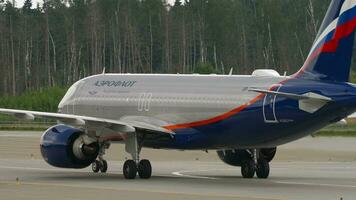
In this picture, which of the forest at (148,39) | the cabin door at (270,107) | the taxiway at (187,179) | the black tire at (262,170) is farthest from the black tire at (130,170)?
the forest at (148,39)

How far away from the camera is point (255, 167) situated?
1366 inches

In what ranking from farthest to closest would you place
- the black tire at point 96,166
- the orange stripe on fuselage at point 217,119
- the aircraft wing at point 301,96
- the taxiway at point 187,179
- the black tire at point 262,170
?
the black tire at point 96,166 < the black tire at point 262,170 < the orange stripe on fuselage at point 217,119 < the aircraft wing at point 301,96 < the taxiway at point 187,179

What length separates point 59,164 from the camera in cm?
3478

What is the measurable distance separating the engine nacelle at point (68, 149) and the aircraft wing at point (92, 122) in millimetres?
703

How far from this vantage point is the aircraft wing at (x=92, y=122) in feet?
109

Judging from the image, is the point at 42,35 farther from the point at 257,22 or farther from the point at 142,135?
the point at 142,135

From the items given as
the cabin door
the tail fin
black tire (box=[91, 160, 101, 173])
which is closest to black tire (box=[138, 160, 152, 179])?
black tire (box=[91, 160, 101, 173])

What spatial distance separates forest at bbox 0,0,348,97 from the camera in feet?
395

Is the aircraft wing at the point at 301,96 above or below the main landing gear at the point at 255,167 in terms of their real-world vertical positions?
above

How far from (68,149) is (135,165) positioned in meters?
2.46

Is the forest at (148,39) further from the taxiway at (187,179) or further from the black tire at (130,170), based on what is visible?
the black tire at (130,170)

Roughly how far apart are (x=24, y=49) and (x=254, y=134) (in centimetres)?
9874

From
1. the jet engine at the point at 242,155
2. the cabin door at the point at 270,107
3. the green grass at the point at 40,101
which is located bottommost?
the green grass at the point at 40,101

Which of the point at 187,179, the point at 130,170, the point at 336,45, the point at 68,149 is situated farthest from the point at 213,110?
the point at 68,149
